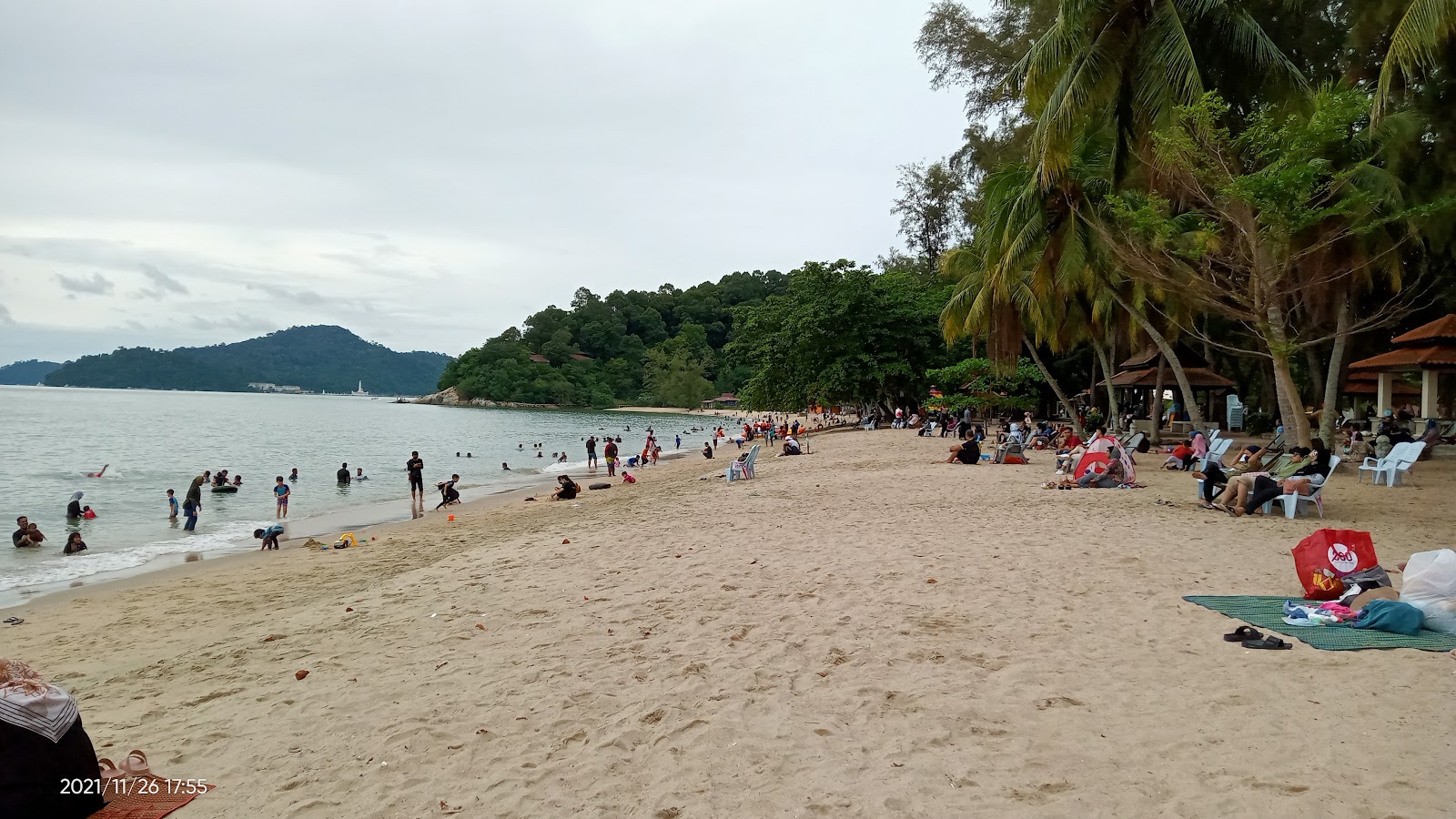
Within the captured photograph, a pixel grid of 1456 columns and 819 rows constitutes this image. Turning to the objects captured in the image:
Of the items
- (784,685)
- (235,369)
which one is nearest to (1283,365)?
(784,685)

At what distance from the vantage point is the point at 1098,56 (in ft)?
46.5

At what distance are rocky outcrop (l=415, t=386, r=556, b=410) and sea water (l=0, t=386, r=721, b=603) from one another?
46108 millimetres

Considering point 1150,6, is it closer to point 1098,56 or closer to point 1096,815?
point 1098,56

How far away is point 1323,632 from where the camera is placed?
456 cm

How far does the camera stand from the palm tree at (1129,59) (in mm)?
13375

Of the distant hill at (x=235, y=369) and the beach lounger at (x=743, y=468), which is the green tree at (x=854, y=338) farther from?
the distant hill at (x=235, y=369)

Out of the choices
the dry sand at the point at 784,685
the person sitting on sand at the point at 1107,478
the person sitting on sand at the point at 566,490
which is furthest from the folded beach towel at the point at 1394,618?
the person sitting on sand at the point at 566,490

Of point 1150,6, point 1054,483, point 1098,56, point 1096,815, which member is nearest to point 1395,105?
point 1150,6

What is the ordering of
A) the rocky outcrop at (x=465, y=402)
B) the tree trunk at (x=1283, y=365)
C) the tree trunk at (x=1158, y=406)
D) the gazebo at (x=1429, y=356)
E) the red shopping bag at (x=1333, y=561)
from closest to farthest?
1. the red shopping bag at (x=1333, y=561)
2. the tree trunk at (x=1283, y=365)
3. the gazebo at (x=1429, y=356)
4. the tree trunk at (x=1158, y=406)
5. the rocky outcrop at (x=465, y=402)

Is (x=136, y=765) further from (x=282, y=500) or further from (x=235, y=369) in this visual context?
(x=235, y=369)

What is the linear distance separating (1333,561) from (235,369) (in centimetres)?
20325

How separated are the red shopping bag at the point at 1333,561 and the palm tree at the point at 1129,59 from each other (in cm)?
990

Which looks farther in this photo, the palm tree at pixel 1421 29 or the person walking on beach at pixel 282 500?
the person walking on beach at pixel 282 500

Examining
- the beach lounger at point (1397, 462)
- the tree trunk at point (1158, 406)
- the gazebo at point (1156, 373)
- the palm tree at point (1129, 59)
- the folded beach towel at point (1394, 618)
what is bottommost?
the folded beach towel at point (1394, 618)
